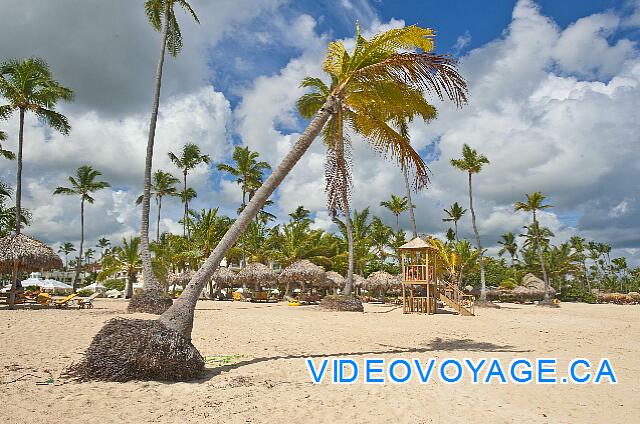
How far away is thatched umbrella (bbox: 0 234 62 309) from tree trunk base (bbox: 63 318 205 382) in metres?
14.9

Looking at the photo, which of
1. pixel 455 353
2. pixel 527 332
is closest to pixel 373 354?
pixel 455 353

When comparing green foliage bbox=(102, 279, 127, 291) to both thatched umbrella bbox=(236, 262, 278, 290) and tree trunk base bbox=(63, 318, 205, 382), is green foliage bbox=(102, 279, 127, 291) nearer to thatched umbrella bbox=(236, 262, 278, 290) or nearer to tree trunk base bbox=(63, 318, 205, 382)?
thatched umbrella bbox=(236, 262, 278, 290)

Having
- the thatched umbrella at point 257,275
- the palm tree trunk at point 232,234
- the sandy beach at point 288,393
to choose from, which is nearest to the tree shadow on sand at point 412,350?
the sandy beach at point 288,393

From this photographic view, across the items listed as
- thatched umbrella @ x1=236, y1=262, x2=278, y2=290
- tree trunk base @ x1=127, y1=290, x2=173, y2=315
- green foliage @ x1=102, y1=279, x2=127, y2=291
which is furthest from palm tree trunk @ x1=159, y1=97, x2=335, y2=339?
green foliage @ x1=102, y1=279, x2=127, y2=291

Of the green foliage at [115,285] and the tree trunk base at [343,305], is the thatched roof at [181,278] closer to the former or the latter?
the tree trunk base at [343,305]

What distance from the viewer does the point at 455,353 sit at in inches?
396

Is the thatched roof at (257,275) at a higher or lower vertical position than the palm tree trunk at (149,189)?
lower

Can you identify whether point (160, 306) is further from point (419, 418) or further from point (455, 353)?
point (419, 418)

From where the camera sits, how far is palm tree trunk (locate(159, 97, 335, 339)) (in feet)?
24.9

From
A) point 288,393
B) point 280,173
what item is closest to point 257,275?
point 280,173

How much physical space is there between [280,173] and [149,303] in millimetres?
10416

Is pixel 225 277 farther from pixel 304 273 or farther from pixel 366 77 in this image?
pixel 366 77

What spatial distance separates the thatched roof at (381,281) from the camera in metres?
32.5

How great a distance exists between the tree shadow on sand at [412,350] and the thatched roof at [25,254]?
609 inches
